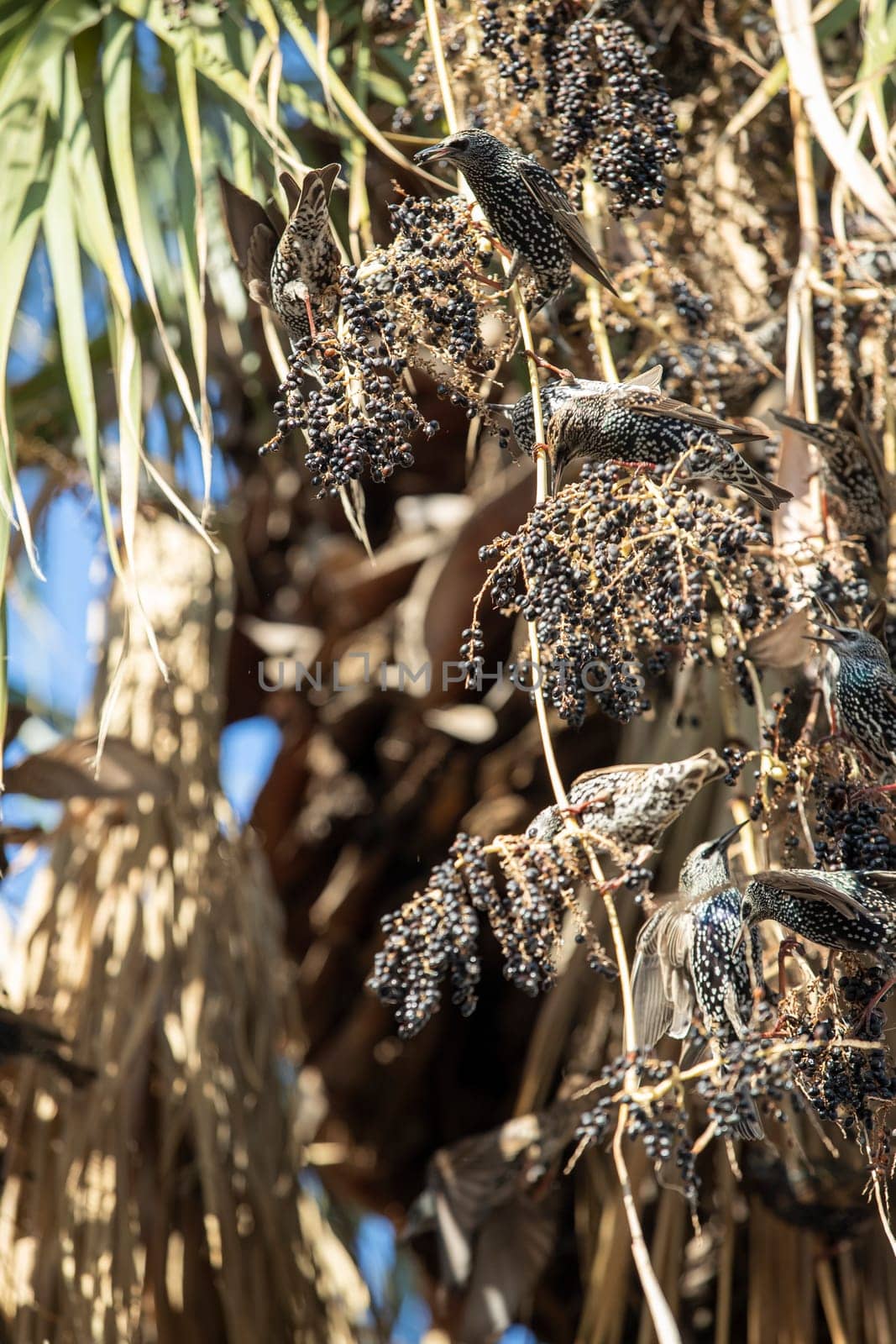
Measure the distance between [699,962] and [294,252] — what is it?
541 mm

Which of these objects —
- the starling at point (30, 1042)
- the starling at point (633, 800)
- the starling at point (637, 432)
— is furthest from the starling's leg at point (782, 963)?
the starling at point (30, 1042)

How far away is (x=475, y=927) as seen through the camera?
0.93 m

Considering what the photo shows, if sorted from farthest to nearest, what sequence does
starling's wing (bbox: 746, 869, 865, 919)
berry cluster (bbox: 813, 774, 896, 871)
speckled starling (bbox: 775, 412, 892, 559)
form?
speckled starling (bbox: 775, 412, 892, 559) < berry cluster (bbox: 813, 774, 896, 871) < starling's wing (bbox: 746, 869, 865, 919)

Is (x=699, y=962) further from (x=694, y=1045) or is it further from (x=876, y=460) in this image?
(x=876, y=460)

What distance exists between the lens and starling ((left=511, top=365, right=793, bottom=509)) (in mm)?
939

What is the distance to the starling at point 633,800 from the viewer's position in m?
0.96

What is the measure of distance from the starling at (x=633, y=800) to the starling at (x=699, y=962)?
1.6 inches

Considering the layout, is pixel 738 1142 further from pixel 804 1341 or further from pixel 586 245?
pixel 586 245

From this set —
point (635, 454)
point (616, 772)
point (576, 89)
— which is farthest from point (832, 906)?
point (576, 89)

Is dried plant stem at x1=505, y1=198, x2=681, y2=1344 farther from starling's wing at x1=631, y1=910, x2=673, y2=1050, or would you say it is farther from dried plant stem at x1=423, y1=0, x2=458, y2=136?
dried plant stem at x1=423, y1=0, x2=458, y2=136

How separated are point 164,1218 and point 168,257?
3.60ft

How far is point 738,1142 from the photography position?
5.05 feet

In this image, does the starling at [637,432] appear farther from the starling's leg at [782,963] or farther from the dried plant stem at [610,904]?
the starling's leg at [782,963]

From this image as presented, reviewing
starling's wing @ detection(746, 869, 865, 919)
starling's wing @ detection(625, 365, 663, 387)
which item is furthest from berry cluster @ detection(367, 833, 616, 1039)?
starling's wing @ detection(625, 365, 663, 387)
